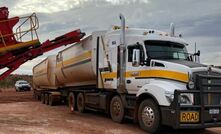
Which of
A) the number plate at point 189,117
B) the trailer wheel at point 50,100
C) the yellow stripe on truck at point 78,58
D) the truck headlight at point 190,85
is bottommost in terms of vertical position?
the trailer wheel at point 50,100

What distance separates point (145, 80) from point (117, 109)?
7.69ft

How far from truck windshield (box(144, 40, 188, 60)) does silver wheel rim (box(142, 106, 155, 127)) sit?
1794 mm

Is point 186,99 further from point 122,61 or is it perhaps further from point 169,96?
point 122,61

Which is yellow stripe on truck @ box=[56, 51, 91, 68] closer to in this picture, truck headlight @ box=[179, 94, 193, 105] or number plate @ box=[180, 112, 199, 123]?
truck headlight @ box=[179, 94, 193, 105]

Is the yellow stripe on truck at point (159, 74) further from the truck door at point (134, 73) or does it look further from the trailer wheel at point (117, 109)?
the trailer wheel at point (117, 109)

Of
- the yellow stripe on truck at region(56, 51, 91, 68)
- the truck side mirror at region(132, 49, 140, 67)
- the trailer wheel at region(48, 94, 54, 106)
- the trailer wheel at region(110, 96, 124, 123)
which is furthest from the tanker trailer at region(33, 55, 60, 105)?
the truck side mirror at region(132, 49, 140, 67)

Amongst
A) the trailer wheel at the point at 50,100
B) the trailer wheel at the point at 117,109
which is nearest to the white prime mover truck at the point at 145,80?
the trailer wheel at the point at 117,109

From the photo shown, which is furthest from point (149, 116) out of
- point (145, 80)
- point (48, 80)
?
point (48, 80)

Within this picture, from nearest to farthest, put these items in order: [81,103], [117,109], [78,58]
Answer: [117,109], [78,58], [81,103]

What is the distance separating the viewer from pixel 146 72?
40.2 feet

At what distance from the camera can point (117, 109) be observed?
1414 cm

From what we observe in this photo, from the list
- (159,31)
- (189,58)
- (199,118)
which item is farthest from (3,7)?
(199,118)

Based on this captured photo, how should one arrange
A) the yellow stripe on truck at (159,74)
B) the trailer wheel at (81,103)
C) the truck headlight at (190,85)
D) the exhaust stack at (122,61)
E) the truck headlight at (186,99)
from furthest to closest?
1. the trailer wheel at (81,103)
2. the exhaust stack at (122,61)
3. the yellow stripe on truck at (159,74)
4. the truck headlight at (190,85)
5. the truck headlight at (186,99)

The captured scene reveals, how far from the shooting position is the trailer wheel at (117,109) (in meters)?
13.8
